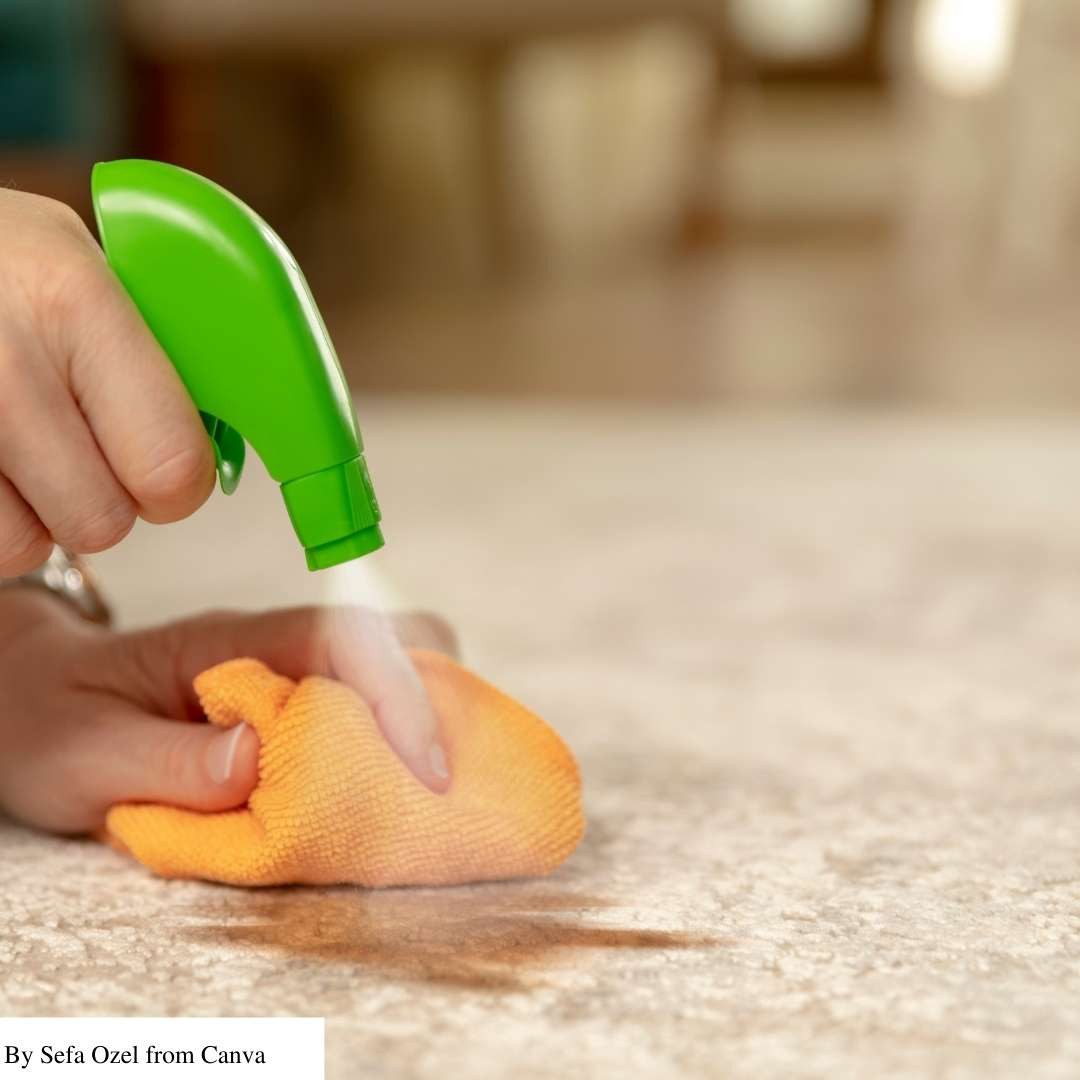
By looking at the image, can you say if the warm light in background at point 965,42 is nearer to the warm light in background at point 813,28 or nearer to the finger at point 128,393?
the warm light in background at point 813,28

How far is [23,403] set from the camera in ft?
1.51

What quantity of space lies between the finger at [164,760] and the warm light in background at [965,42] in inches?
108

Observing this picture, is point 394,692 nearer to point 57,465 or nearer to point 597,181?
point 57,465

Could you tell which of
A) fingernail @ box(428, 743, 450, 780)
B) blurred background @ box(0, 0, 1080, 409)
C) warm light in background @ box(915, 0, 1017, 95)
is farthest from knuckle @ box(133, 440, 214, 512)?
warm light in background @ box(915, 0, 1017, 95)

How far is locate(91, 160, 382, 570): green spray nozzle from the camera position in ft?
1.49

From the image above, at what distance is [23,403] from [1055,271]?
2.71 metres

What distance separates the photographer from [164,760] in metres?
0.53

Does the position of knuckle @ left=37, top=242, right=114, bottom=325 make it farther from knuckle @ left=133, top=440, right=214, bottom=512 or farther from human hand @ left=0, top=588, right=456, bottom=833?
human hand @ left=0, top=588, right=456, bottom=833

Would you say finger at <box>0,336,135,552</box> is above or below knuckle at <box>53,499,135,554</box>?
above

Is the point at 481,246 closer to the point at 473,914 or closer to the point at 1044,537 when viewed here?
the point at 1044,537
